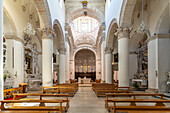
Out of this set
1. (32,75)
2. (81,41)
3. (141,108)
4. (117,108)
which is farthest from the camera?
(81,41)

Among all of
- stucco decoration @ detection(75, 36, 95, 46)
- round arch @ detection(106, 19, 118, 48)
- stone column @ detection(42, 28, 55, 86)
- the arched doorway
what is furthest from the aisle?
the arched doorway

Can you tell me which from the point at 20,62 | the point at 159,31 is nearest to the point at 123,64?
the point at 159,31

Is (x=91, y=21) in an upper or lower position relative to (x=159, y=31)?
upper

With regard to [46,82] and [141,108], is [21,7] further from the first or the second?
[141,108]

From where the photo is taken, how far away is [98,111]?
6316mm

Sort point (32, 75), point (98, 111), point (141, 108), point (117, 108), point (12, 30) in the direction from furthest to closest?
1. point (32, 75)
2. point (12, 30)
3. point (98, 111)
4. point (117, 108)
5. point (141, 108)

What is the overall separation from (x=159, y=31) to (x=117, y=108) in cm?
807

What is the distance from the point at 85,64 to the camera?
110 ft

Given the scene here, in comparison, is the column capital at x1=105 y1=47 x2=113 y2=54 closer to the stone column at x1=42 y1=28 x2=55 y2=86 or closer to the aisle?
the stone column at x1=42 y1=28 x2=55 y2=86

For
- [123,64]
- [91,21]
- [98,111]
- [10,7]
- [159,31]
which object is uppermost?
[91,21]

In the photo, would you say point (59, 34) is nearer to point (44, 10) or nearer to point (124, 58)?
point (44, 10)

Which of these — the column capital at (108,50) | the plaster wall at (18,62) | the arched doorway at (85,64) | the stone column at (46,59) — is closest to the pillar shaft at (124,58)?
the stone column at (46,59)

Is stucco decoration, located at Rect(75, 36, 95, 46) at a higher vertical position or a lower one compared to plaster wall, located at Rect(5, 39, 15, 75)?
higher

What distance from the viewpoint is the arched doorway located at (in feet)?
110
